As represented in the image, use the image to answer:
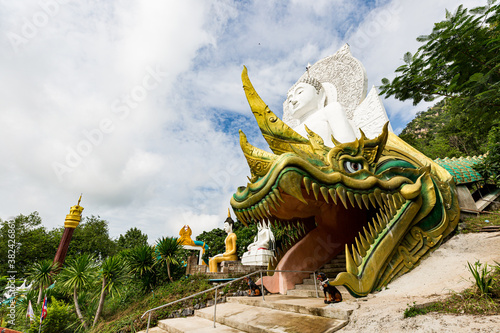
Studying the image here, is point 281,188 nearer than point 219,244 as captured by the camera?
Yes

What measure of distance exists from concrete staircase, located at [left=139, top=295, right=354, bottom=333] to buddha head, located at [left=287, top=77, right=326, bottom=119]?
13.9ft

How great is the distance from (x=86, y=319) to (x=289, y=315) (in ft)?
23.4

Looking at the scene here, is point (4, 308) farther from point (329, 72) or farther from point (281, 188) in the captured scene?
point (329, 72)

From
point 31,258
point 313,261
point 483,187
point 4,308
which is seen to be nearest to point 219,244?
point 4,308

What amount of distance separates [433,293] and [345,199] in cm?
131

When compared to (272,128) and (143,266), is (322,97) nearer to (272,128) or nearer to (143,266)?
(272,128)

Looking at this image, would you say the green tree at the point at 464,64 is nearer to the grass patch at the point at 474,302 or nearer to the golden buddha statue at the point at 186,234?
the grass patch at the point at 474,302

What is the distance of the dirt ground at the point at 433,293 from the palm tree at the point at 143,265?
255 inches

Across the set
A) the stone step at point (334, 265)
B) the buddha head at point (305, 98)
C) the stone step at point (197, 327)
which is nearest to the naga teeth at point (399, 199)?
the stone step at point (334, 265)

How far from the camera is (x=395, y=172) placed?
3918 mm

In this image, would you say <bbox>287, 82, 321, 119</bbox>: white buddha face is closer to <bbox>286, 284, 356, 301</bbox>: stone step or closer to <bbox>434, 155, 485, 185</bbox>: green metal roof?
<bbox>434, 155, 485, 185</bbox>: green metal roof

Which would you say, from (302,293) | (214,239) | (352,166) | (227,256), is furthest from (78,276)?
(214,239)

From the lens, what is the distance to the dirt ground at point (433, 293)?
2.02 metres

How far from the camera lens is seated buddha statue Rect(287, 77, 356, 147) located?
16.5 feet
